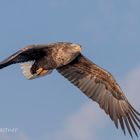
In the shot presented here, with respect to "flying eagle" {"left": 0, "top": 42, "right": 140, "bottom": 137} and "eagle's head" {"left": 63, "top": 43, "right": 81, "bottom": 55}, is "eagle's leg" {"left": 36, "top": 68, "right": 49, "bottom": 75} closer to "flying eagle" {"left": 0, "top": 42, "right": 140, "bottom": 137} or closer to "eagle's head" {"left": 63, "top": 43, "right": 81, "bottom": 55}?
"flying eagle" {"left": 0, "top": 42, "right": 140, "bottom": 137}

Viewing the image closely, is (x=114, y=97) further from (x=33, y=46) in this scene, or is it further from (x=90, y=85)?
(x=33, y=46)

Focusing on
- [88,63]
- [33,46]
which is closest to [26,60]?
[33,46]

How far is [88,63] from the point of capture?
1980 cm

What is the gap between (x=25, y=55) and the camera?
59.9 feet

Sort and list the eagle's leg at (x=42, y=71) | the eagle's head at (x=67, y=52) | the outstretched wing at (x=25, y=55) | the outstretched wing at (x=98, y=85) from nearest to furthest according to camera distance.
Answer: the outstretched wing at (x=25, y=55) < the eagle's head at (x=67, y=52) < the eagle's leg at (x=42, y=71) < the outstretched wing at (x=98, y=85)

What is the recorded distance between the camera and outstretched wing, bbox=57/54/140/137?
64.1 ft

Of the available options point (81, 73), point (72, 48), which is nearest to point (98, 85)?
point (81, 73)

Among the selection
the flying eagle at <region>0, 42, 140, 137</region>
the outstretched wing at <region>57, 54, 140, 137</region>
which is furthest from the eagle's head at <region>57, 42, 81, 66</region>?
the outstretched wing at <region>57, 54, 140, 137</region>

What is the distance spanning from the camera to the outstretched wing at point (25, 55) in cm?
1741

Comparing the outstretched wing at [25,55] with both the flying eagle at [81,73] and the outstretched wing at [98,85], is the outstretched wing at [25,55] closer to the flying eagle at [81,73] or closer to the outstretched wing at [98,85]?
the flying eagle at [81,73]

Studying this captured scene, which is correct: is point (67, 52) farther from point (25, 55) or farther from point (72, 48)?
point (25, 55)

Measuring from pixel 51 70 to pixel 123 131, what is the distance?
2.38 metres

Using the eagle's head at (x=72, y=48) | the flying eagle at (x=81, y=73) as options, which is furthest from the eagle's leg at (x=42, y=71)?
the eagle's head at (x=72, y=48)

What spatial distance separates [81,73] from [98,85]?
563 millimetres
